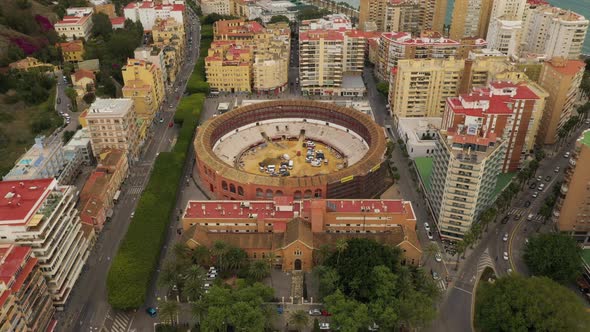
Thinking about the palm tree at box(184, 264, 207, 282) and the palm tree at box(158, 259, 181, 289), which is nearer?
the palm tree at box(184, 264, 207, 282)

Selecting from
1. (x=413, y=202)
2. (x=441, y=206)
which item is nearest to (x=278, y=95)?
(x=413, y=202)

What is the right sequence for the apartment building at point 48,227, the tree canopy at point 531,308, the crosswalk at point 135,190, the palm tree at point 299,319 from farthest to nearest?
1. the crosswalk at point 135,190
2. the apartment building at point 48,227
3. the palm tree at point 299,319
4. the tree canopy at point 531,308

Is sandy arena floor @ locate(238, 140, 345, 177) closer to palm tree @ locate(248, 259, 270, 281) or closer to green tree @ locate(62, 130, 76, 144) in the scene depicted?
palm tree @ locate(248, 259, 270, 281)

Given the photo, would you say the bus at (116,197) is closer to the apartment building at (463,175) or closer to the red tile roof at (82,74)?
the red tile roof at (82,74)

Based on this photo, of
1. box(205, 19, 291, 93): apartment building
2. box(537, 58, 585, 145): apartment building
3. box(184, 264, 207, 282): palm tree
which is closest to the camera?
box(184, 264, 207, 282): palm tree

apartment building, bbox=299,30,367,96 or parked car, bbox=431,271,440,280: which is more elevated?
apartment building, bbox=299,30,367,96

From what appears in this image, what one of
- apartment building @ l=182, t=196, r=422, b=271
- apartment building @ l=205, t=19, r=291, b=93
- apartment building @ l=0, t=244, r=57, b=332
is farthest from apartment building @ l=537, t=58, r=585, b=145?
apartment building @ l=0, t=244, r=57, b=332

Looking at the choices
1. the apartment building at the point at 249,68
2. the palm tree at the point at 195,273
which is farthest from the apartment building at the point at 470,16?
the palm tree at the point at 195,273
